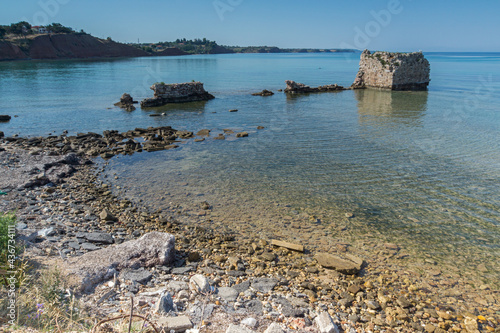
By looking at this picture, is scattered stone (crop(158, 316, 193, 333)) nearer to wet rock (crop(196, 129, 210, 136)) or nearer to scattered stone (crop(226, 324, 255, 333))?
scattered stone (crop(226, 324, 255, 333))

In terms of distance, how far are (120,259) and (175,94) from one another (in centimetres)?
2897

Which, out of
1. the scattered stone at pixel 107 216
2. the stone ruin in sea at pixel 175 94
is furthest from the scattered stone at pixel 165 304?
the stone ruin in sea at pixel 175 94

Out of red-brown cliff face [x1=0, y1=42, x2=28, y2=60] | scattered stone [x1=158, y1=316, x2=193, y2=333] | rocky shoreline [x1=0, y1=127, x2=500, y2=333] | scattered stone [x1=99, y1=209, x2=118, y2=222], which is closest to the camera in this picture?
scattered stone [x1=158, y1=316, x2=193, y2=333]

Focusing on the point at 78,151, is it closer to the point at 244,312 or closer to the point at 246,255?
the point at 246,255

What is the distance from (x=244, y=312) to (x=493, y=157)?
1512cm

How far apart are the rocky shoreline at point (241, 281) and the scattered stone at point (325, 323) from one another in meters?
0.02

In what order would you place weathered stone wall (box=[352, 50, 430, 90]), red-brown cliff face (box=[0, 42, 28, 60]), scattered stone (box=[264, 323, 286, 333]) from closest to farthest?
scattered stone (box=[264, 323, 286, 333]), weathered stone wall (box=[352, 50, 430, 90]), red-brown cliff face (box=[0, 42, 28, 60])

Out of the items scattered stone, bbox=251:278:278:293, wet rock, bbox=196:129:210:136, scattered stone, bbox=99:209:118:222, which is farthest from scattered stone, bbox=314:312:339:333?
wet rock, bbox=196:129:210:136

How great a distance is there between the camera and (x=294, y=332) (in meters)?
5.09

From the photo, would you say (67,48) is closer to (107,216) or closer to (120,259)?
(107,216)

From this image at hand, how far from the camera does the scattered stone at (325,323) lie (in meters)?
5.13

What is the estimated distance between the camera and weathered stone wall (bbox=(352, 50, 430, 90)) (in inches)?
1608

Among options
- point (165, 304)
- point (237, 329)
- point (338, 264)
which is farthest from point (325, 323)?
point (165, 304)

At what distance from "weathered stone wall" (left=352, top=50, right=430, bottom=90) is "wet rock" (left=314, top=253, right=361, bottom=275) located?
40.1 meters
